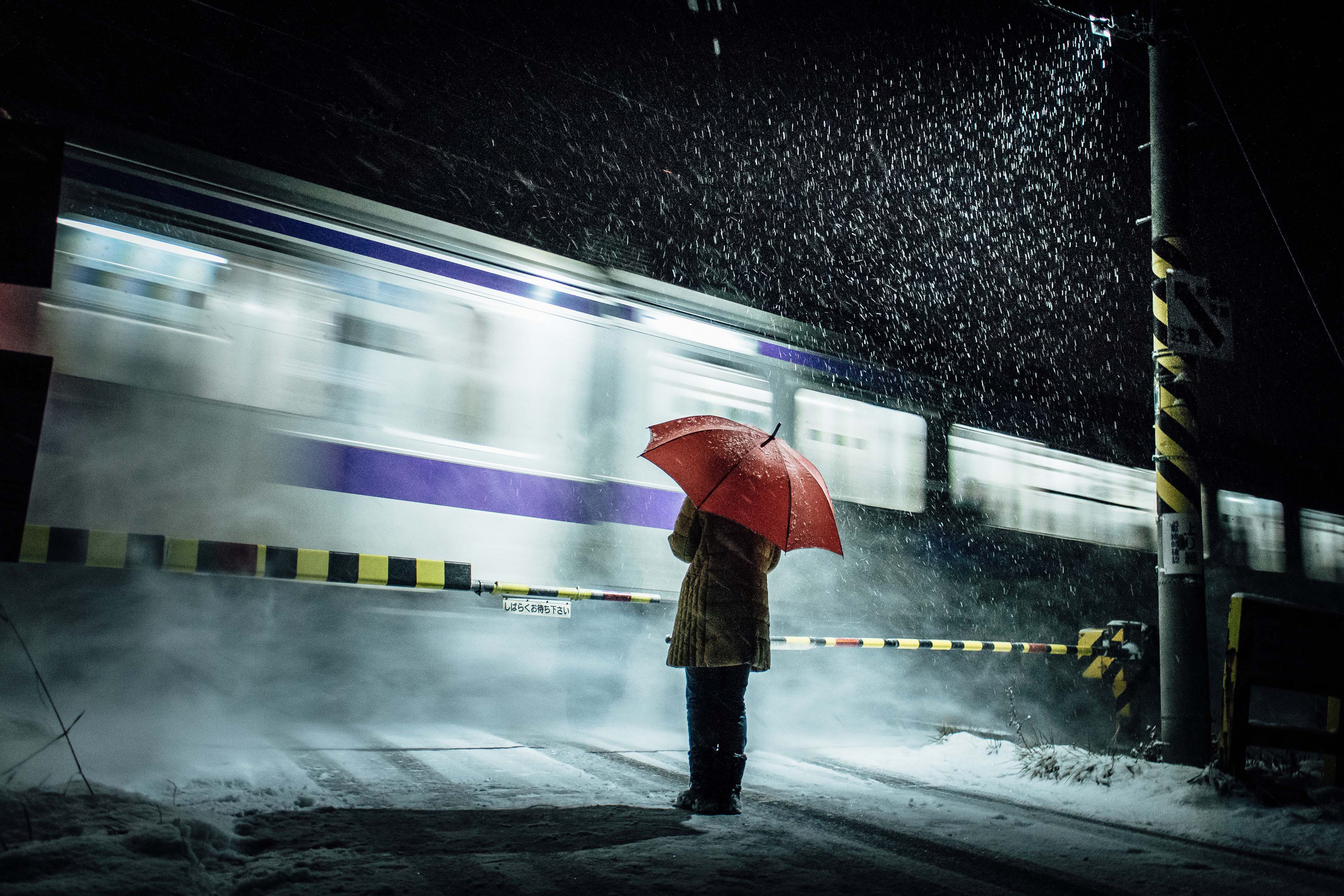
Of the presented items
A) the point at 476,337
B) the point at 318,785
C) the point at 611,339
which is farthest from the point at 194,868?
the point at 611,339

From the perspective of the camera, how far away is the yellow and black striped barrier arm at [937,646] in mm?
5629

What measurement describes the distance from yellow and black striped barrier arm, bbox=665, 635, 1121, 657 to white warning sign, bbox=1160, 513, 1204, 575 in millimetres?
1702

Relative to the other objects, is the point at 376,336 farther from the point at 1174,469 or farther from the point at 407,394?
the point at 1174,469

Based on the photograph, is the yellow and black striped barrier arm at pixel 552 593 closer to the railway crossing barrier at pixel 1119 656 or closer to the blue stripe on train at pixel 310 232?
the railway crossing barrier at pixel 1119 656

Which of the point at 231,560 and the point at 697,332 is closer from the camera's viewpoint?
the point at 231,560

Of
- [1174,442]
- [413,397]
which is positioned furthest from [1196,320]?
[413,397]

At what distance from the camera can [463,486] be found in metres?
5.50

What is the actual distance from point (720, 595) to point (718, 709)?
44 cm

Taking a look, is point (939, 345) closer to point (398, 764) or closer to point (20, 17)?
point (398, 764)

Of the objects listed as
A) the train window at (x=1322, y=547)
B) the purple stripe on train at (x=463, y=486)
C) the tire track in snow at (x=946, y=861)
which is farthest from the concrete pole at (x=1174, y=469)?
the train window at (x=1322, y=547)

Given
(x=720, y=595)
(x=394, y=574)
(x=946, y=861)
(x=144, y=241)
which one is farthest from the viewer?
(x=144, y=241)

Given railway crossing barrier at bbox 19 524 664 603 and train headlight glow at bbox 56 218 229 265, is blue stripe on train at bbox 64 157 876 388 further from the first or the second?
railway crossing barrier at bbox 19 524 664 603

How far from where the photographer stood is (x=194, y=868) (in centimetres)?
231

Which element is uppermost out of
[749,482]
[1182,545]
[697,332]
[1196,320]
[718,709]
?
[697,332]
